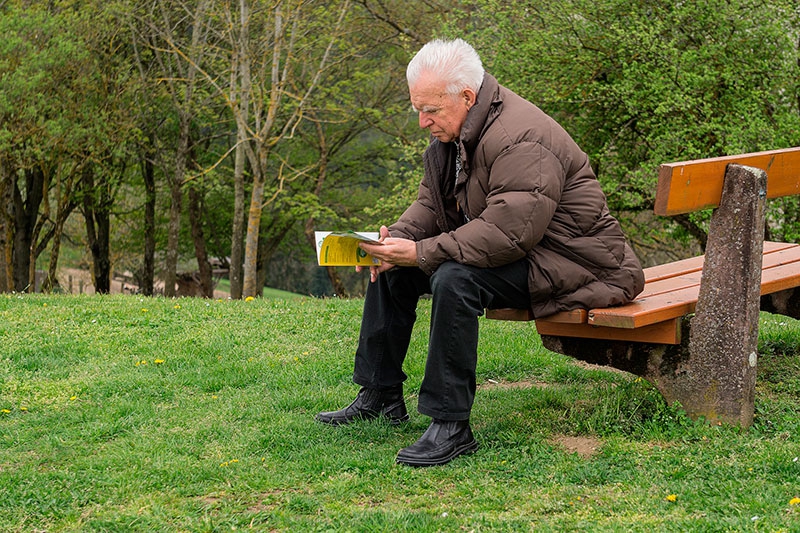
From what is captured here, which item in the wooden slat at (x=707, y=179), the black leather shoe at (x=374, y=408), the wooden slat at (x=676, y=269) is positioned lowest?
the black leather shoe at (x=374, y=408)

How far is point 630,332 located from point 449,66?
1359 mm

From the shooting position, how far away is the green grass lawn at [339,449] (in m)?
3.21

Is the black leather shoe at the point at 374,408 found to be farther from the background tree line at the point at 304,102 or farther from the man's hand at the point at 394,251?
the background tree line at the point at 304,102

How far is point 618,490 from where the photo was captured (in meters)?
3.34

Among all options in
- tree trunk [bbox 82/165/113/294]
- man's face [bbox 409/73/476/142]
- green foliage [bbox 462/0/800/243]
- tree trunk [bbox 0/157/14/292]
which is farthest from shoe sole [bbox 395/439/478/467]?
tree trunk [bbox 82/165/113/294]

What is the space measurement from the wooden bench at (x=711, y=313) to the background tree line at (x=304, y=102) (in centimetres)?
768

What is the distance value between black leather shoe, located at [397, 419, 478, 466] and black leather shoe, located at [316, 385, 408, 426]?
1.90 feet

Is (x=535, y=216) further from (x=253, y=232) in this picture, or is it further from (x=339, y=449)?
(x=253, y=232)

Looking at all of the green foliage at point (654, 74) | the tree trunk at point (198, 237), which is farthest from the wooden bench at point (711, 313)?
the tree trunk at point (198, 237)

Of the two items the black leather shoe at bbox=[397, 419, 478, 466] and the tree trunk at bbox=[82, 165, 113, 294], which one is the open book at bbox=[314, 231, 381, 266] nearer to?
the black leather shoe at bbox=[397, 419, 478, 466]

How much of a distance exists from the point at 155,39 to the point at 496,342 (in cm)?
1546

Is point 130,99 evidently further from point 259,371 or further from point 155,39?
point 259,371

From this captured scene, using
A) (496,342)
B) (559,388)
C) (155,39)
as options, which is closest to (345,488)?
(559,388)

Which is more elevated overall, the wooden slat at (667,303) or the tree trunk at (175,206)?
the tree trunk at (175,206)
